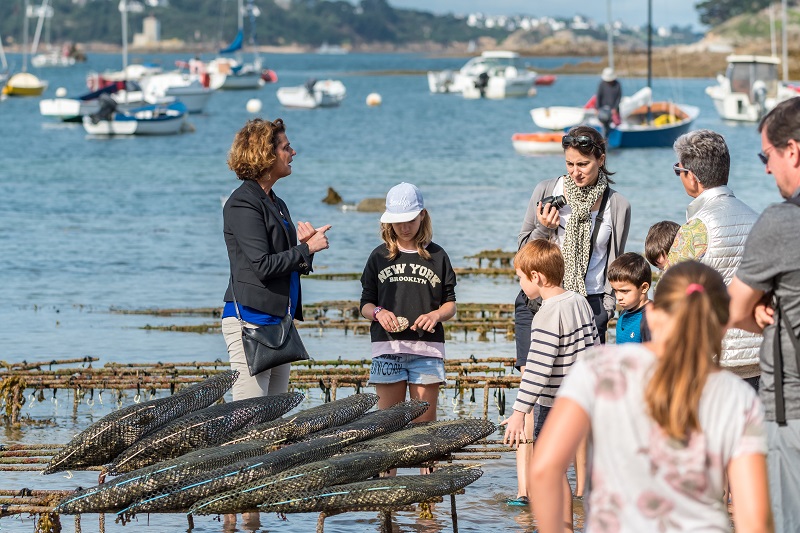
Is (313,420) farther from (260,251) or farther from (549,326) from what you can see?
(549,326)

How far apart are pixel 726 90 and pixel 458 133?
1233 centimetres

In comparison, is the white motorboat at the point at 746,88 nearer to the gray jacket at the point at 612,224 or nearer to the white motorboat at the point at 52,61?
the gray jacket at the point at 612,224

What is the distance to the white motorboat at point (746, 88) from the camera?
186 feet

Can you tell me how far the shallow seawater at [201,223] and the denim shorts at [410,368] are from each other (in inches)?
31.1

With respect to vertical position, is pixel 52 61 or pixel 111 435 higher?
pixel 52 61

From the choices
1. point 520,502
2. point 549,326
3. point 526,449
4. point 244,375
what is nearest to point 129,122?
point 244,375

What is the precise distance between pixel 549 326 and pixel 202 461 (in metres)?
1.72

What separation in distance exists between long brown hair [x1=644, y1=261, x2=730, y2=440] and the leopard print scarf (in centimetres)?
342

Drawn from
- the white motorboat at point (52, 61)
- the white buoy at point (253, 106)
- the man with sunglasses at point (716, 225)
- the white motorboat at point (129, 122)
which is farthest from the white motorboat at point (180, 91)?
the white motorboat at point (52, 61)

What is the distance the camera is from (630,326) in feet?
22.1

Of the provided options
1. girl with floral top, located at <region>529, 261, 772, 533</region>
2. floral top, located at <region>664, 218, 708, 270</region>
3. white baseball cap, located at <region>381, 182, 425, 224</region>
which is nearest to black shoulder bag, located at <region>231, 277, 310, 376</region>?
white baseball cap, located at <region>381, 182, 425, 224</region>

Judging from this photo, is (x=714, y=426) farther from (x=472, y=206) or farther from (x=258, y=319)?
(x=472, y=206)

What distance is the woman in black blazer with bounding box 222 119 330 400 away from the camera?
650 cm

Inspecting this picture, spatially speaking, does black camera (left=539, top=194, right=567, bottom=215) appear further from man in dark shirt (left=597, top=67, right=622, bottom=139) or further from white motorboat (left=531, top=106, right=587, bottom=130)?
white motorboat (left=531, top=106, right=587, bottom=130)
